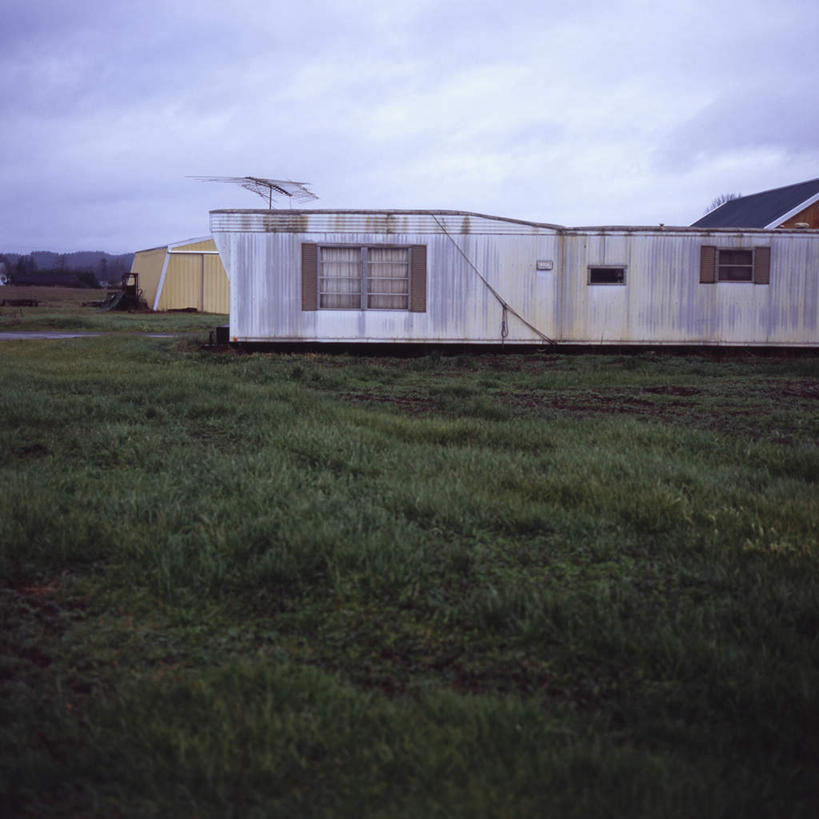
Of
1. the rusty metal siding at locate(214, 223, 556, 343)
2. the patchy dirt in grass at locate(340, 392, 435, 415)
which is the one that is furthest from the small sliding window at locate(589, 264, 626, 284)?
the patchy dirt in grass at locate(340, 392, 435, 415)

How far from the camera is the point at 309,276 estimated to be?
1305 cm

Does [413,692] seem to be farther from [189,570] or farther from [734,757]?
[189,570]

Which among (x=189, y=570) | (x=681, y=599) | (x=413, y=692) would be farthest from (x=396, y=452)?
(x=413, y=692)

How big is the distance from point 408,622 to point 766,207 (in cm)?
2234

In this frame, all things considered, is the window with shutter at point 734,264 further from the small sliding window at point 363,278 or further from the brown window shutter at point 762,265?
the small sliding window at point 363,278

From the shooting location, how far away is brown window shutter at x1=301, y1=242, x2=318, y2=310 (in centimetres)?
1300

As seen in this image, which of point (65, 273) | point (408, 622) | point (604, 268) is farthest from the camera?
point (65, 273)

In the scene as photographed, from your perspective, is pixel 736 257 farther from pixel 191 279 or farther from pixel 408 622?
pixel 191 279

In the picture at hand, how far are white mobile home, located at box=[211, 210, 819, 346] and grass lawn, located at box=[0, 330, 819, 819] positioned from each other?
756 centimetres

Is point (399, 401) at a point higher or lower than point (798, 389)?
lower

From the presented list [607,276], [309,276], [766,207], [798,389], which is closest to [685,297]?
[607,276]

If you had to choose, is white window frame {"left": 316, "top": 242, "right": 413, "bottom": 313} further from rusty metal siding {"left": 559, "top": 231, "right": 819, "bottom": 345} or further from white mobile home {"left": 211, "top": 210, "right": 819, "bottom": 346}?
rusty metal siding {"left": 559, "top": 231, "right": 819, "bottom": 345}

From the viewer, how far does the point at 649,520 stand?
3670 mm

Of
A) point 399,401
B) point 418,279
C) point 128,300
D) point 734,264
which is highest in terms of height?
point 128,300
